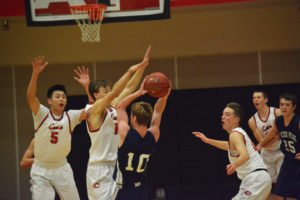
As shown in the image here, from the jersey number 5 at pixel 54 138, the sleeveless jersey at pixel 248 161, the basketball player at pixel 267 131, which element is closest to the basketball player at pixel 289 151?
the basketball player at pixel 267 131

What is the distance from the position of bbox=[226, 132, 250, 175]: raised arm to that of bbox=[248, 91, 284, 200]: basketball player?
2.68 meters

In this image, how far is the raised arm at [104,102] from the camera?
5.29 meters

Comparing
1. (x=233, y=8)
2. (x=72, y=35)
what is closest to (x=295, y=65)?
(x=233, y=8)

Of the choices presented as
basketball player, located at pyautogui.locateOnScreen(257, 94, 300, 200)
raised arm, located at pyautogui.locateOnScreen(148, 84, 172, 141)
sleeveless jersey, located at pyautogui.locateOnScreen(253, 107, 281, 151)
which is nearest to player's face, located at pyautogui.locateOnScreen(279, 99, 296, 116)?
basketball player, located at pyautogui.locateOnScreen(257, 94, 300, 200)

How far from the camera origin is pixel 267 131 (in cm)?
880

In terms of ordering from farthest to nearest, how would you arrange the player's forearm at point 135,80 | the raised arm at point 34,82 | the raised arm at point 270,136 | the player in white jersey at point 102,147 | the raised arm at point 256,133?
the raised arm at point 256,133, the raised arm at point 270,136, the raised arm at point 34,82, the player's forearm at point 135,80, the player in white jersey at point 102,147

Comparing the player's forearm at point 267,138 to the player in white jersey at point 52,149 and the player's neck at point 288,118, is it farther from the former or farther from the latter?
the player in white jersey at point 52,149

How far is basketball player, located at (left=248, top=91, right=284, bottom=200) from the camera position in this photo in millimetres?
8609

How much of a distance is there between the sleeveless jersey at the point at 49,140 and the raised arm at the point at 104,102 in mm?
1309

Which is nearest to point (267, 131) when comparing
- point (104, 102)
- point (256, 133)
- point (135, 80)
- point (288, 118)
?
point (256, 133)

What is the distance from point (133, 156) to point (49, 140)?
74.3 inches

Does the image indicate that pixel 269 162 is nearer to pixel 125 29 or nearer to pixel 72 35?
pixel 125 29

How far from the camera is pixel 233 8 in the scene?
10.5 metres

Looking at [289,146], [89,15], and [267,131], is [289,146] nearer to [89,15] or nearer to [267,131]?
[267,131]
